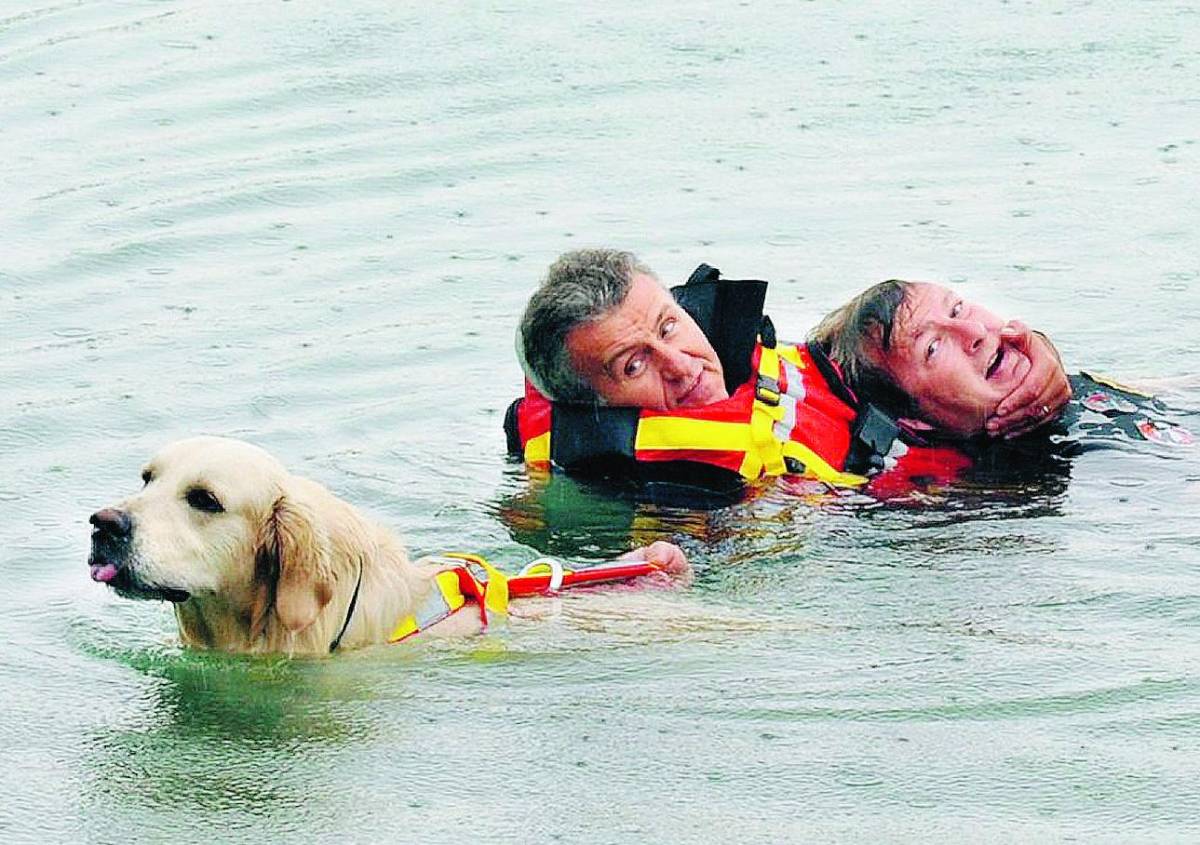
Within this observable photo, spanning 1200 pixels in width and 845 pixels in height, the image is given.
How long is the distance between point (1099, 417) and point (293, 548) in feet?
13.4

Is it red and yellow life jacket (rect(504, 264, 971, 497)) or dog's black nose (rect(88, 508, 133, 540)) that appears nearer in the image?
dog's black nose (rect(88, 508, 133, 540))

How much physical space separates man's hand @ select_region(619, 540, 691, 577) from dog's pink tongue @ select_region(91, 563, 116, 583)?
2.17 meters

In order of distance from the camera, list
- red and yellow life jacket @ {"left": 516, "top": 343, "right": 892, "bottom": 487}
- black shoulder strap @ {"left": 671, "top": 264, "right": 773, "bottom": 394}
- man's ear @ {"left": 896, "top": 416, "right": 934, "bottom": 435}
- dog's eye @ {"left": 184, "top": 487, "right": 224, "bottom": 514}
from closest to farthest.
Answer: dog's eye @ {"left": 184, "top": 487, "right": 224, "bottom": 514}, red and yellow life jacket @ {"left": 516, "top": 343, "right": 892, "bottom": 487}, black shoulder strap @ {"left": 671, "top": 264, "right": 773, "bottom": 394}, man's ear @ {"left": 896, "top": 416, "right": 934, "bottom": 435}

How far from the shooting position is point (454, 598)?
26.4 feet

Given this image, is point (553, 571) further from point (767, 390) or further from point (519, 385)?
point (519, 385)

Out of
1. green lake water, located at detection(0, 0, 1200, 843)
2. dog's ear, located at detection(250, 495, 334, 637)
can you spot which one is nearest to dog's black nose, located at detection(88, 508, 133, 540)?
dog's ear, located at detection(250, 495, 334, 637)

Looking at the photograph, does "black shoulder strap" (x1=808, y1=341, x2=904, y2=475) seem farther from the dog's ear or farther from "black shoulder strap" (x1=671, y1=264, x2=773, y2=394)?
the dog's ear

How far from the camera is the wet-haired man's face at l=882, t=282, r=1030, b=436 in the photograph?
972cm

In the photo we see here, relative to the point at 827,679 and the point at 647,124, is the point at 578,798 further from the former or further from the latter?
the point at 647,124

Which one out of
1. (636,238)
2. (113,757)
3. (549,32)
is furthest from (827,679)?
(549,32)

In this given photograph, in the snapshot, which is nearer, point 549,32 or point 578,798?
point 578,798

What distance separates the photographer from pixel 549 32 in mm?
16000

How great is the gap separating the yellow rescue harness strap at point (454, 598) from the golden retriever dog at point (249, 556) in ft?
0.12

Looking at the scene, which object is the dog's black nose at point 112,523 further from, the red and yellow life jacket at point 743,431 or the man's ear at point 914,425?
the man's ear at point 914,425
